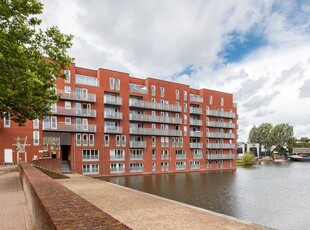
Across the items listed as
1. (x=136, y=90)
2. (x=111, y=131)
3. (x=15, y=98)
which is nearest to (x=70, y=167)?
(x=111, y=131)

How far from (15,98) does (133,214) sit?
29.9 ft

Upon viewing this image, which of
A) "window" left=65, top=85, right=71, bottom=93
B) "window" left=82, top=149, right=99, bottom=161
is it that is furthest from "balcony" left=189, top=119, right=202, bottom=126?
"window" left=65, top=85, right=71, bottom=93

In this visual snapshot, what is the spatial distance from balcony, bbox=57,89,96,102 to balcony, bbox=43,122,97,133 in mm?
3751

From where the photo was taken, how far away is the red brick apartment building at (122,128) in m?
33.4

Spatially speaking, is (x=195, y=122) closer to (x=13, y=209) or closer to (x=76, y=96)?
(x=76, y=96)

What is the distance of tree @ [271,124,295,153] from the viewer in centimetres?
10131

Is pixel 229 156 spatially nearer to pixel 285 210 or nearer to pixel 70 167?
pixel 70 167

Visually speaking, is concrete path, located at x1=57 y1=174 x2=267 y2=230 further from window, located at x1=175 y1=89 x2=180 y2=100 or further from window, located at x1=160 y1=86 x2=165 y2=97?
window, located at x1=175 y1=89 x2=180 y2=100

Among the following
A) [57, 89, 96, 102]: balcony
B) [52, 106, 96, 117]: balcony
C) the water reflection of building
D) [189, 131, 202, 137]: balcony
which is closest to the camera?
[52, 106, 96, 117]: balcony

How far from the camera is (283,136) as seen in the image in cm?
10100

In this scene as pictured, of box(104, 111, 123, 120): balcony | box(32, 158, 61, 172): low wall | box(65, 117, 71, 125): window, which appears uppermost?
box(104, 111, 123, 120): balcony

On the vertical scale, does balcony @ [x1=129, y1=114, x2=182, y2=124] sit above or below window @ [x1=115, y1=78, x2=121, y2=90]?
below

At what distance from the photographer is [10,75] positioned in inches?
472

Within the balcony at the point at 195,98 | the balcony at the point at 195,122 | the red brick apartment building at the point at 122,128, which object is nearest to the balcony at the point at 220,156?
the red brick apartment building at the point at 122,128
